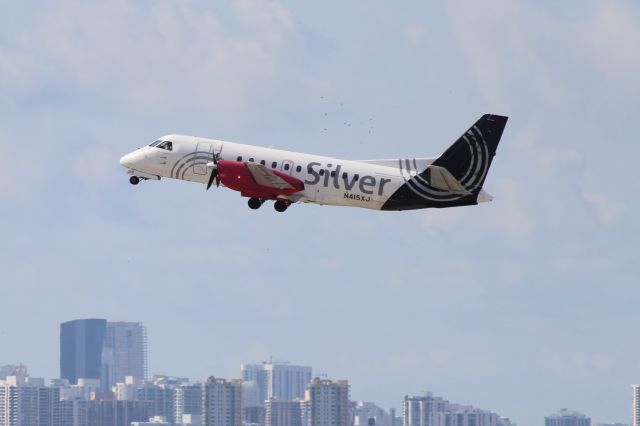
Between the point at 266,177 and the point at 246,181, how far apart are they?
3.67 ft

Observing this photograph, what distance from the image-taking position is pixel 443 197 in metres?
94.4

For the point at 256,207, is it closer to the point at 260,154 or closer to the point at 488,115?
the point at 260,154

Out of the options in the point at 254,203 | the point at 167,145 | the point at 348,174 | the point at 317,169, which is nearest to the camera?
the point at 348,174

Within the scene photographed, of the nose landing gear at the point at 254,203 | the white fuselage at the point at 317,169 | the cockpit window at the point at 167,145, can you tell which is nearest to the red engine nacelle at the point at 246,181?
the white fuselage at the point at 317,169

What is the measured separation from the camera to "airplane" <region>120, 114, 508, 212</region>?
94.4m

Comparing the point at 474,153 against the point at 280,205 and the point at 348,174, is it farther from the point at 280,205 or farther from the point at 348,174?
the point at 280,205

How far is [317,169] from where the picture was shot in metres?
96.1

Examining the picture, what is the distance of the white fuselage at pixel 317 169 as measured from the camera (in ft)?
313

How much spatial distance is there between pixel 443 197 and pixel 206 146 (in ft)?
43.4

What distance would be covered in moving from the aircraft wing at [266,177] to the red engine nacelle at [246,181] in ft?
0.39

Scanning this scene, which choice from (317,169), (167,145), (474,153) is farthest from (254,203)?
(474,153)

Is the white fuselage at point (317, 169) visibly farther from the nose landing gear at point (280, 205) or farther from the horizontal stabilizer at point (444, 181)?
the horizontal stabilizer at point (444, 181)

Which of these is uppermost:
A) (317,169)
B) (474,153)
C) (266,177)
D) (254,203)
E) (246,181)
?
(474,153)

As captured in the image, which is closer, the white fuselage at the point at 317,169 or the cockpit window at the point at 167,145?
the white fuselage at the point at 317,169
